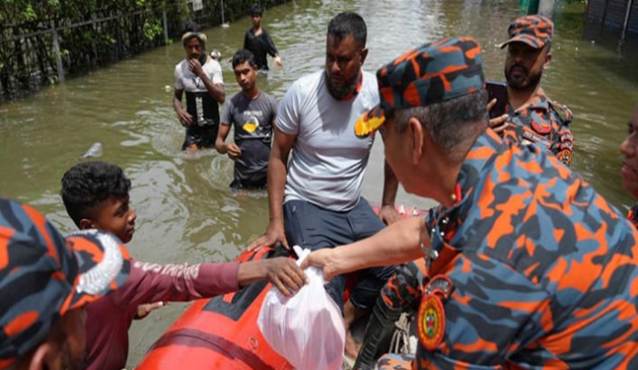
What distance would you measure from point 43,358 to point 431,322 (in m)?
0.91

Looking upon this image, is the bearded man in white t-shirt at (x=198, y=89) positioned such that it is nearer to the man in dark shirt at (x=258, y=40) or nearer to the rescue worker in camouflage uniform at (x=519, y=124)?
the rescue worker in camouflage uniform at (x=519, y=124)

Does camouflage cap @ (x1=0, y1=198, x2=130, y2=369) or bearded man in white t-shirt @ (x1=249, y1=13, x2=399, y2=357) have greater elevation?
camouflage cap @ (x1=0, y1=198, x2=130, y2=369)

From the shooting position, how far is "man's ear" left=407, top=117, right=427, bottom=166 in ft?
4.68

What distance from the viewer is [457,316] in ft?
4.10

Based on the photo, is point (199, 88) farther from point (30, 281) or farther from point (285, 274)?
point (30, 281)

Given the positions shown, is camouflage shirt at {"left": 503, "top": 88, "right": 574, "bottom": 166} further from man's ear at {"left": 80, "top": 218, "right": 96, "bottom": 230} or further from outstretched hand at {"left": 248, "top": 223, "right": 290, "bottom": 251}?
man's ear at {"left": 80, "top": 218, "right": 96, "bottom": 230}

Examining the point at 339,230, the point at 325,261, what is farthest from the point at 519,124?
the point at 325,261

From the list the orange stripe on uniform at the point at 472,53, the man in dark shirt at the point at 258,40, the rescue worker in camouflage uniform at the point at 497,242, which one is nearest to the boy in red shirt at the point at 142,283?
the rescue worker in camouflage uniform at the point at 497,242

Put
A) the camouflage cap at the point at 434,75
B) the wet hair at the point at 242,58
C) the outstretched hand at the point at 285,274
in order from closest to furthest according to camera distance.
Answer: the camouflage cap at the point at 434,75 < the outstretched hand at the point at 285,274 < the wet hair at the point at 242,58

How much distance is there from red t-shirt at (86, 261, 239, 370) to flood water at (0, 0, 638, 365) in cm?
182

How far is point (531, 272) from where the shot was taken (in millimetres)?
1229

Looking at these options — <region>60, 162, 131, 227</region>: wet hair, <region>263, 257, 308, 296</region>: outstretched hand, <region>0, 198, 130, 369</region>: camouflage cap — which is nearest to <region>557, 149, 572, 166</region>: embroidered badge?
<region>263, 257, 308, 296</region>: outstretched hand

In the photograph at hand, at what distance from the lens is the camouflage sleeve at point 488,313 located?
1.22 m

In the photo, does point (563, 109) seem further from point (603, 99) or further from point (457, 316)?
point (603, 99)
